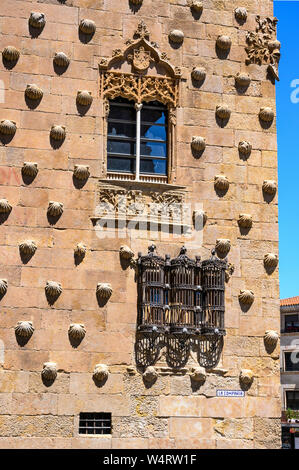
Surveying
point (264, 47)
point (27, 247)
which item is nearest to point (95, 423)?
point (27, 247)

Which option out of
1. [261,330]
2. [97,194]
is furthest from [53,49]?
[261,330]

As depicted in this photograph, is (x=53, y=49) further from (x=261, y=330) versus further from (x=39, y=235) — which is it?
(x=261, y=330)

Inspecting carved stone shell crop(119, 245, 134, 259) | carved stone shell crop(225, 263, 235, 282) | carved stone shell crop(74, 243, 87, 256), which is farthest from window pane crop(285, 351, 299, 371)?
carved stone shell crop(74, 243, 87, 256)

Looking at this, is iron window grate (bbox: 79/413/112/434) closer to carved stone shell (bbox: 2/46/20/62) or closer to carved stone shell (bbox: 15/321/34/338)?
carved stone shell (bbox: 15/321/34/338)

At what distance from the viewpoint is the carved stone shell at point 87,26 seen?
1330 cm

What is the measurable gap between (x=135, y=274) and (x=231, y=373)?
234 cm

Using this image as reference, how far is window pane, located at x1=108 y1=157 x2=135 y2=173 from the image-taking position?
13.3 metres

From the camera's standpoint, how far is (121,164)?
43.7 feet

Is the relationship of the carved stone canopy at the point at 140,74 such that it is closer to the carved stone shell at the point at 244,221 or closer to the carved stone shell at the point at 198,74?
the carved stone shell at the point at 198,74

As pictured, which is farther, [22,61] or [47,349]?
[22,61]

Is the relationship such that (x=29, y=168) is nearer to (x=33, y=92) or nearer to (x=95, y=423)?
(x=33, y=92)

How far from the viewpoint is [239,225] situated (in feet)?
44.3

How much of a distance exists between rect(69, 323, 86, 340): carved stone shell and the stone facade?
9 cm

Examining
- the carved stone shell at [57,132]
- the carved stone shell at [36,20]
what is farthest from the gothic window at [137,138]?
the carved stone shell at [36,20]
